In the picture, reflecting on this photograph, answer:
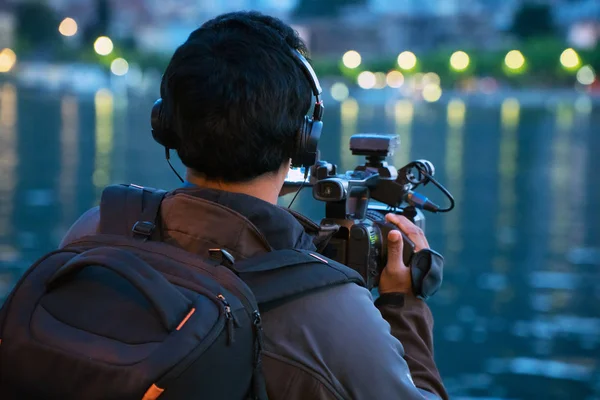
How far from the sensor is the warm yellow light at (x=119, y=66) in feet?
290

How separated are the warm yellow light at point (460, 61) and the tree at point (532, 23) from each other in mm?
17334

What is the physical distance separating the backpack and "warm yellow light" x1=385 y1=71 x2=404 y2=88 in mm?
88146

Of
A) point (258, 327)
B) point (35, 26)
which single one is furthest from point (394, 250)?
point (35, 26)

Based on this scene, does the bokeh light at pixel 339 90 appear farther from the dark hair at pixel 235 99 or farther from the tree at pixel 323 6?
the dark hair at pixel 235 99

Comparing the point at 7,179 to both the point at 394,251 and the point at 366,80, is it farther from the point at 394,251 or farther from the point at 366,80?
the point at 366,80

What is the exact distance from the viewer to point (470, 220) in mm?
12680

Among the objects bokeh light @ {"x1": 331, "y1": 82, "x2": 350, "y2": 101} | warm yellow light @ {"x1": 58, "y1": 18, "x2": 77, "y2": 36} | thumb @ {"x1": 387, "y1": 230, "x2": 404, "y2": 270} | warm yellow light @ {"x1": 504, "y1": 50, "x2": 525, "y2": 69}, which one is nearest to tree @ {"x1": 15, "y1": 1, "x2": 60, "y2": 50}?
warm yellow light @ {"x1": 58, "y1": 18, "x2": 77, "y2": 36}

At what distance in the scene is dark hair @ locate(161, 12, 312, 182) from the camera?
1551 millimetres

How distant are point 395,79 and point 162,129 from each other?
8963 centimetres

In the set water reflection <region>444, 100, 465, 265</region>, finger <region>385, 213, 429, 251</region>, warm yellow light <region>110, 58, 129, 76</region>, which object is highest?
finger <region>385, 213, 429, 251</region>

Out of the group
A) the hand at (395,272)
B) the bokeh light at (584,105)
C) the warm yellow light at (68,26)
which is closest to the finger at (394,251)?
the hand at (395,272)

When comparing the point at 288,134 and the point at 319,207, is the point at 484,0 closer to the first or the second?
the point at 319,207

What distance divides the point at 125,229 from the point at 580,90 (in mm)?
75735

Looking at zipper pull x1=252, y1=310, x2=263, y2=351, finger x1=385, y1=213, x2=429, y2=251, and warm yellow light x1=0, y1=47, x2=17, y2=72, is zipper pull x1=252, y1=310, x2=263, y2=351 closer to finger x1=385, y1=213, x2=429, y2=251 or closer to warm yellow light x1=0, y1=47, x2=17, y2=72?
finger x1=385, y1=213, x2=429, y2=251
